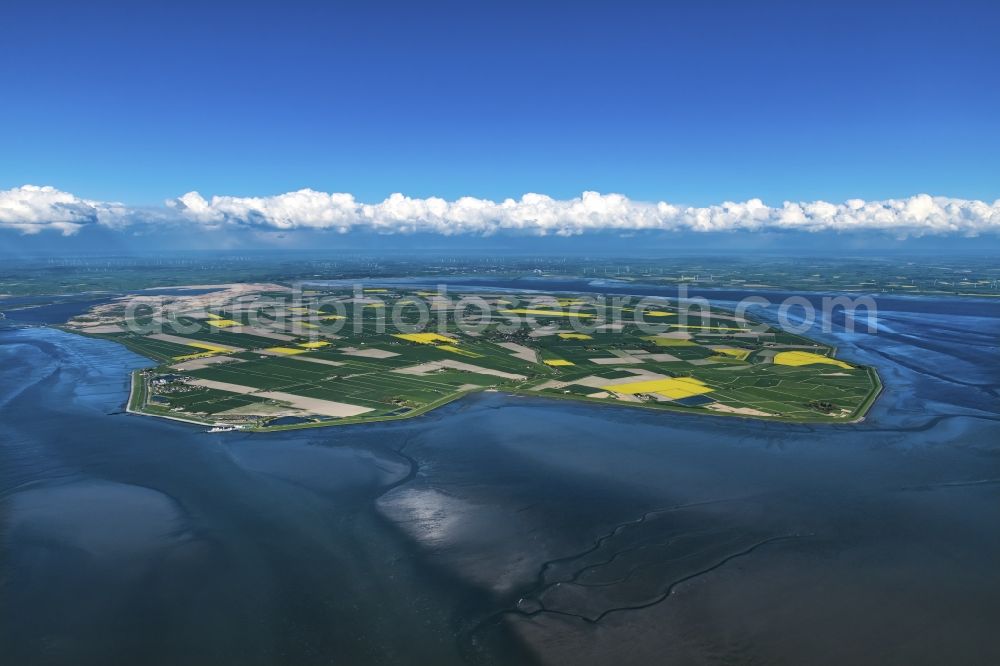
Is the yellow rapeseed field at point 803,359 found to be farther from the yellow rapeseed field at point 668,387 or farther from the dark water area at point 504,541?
the dark water area at point 504,541

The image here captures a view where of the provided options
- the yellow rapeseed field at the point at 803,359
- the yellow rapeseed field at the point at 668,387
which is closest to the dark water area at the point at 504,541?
the yellow rapeseed field at the point at 668,387

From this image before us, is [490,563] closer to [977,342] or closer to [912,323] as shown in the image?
[977,342]

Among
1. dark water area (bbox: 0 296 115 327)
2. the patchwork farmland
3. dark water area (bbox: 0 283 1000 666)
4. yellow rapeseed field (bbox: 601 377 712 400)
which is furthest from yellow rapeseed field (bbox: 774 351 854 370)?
dark water area (bbox: 0 296 115 327)

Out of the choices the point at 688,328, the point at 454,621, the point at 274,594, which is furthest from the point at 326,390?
the point at 688,328

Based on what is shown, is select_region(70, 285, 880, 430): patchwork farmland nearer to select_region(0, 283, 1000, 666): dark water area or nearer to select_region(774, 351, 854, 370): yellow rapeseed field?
select_region(774, 351, 854, 370): yellow rapeseed field

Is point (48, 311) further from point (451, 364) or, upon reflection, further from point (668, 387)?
point (668, 387)

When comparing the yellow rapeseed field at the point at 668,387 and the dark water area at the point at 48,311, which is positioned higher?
the dark water area at the point at 48,311
